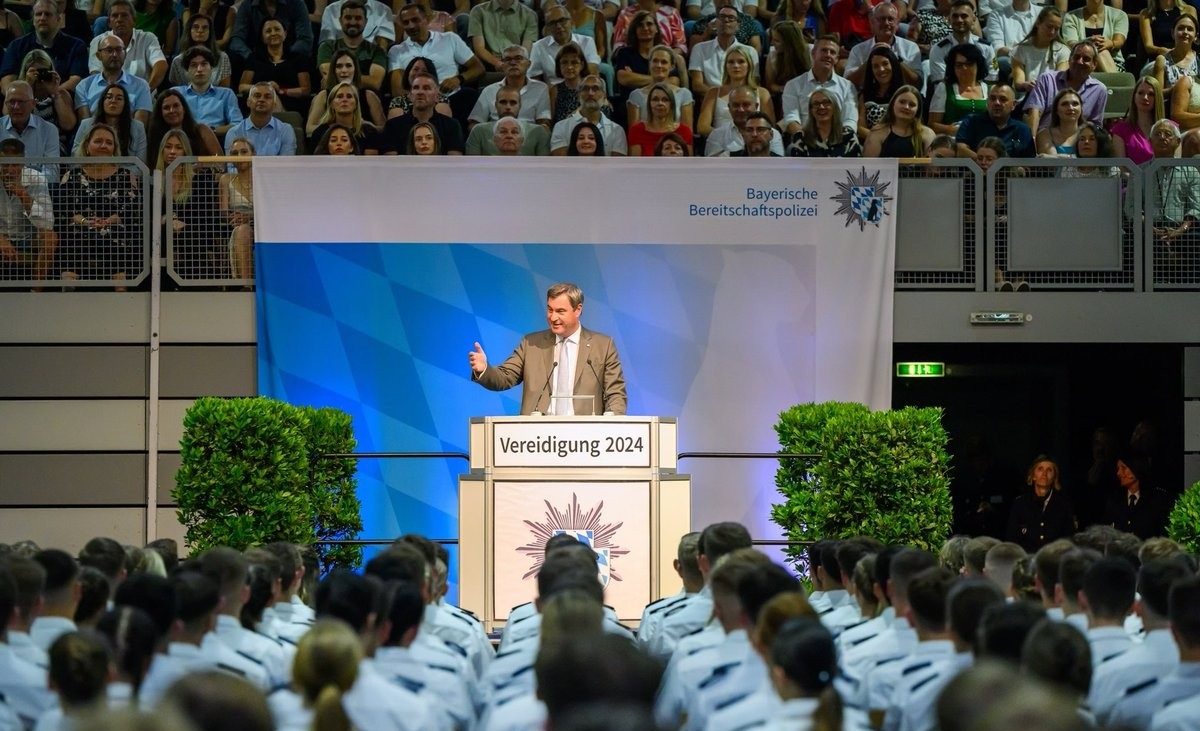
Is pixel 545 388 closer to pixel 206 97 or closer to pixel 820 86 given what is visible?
pixel 820 86

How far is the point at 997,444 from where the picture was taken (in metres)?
16.9

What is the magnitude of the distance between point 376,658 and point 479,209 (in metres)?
8.04

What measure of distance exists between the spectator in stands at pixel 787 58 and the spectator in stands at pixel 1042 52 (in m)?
2.09

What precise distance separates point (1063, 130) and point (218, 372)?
737 cm

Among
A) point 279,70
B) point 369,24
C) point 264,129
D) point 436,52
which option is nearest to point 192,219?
point 264,129

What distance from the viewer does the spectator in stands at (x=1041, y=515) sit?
1201cm

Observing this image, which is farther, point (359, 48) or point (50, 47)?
point (50, 47)

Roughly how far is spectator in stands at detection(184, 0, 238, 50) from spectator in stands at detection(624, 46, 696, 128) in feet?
11.5

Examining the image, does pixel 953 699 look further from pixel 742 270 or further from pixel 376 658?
pixel 742 270

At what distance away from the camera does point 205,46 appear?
608 inches

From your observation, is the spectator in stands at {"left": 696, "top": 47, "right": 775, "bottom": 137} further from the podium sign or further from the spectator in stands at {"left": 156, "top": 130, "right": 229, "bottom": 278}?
the podium sign

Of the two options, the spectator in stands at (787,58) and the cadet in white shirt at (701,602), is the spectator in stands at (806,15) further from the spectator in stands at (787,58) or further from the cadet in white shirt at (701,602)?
the cadet in white shirt at (701,602)

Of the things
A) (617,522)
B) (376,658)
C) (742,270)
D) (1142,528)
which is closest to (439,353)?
(742,270)

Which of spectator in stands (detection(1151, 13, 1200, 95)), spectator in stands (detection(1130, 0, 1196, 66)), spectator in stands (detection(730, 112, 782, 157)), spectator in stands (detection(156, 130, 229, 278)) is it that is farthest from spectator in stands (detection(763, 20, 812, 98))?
spectator in stands (detection(156, 130, 229, 278))
